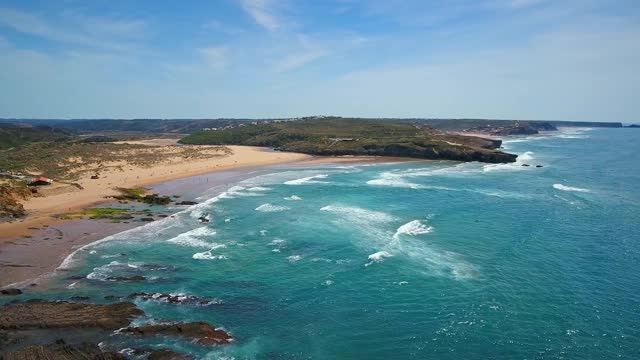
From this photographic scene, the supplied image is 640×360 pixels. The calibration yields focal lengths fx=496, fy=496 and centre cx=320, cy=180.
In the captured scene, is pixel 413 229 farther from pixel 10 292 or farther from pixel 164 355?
pixel 10 292

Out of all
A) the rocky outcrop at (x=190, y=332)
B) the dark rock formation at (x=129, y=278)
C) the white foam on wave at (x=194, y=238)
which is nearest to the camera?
the rocky outcrop at (x=190, y=332)

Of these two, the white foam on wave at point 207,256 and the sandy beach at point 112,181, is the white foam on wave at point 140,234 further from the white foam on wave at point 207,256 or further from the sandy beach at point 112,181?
the sandy beach at point 112,181

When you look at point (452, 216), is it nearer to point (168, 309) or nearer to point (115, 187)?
point (168, 309)

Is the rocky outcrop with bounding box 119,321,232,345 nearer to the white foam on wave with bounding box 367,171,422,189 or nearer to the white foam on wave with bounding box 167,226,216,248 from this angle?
the white foam on wave with bounding box 167,226,216,248

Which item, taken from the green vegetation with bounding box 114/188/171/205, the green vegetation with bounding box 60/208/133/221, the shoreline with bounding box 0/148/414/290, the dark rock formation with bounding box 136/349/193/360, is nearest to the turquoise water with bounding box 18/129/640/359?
the dark rock formation with bounding box 136/349/193/360

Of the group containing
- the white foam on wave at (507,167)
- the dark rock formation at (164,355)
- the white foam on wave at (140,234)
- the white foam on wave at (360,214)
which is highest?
the white foam on wave at (507,167)

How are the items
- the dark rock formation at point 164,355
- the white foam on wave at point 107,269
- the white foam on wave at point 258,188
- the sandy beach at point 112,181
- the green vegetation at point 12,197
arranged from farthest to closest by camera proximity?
the white foam on wave at point 258,188 < the green vegetation at point 12,197 < the sandy beach at point 112,181 < the white foam on wave at point 107,269 < the dark rock formation at point 164,355

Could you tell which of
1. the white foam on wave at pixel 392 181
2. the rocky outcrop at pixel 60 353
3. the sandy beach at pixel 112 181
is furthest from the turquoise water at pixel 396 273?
the sandy beach at pixel 112 181

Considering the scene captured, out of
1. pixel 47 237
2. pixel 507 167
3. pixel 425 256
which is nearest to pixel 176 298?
pixel 425 256
